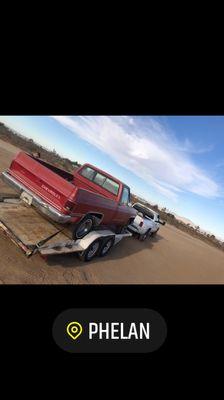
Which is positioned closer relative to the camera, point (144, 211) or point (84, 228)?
point (84, 228)

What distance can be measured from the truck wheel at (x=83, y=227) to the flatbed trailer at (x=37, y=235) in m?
0.13

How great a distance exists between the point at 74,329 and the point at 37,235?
301 cm

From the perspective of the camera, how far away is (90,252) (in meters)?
5.89

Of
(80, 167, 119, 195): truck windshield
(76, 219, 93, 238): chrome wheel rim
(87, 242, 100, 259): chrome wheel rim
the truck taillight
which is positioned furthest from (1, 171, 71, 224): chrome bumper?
(80, 167, 119, 195): truck windshield

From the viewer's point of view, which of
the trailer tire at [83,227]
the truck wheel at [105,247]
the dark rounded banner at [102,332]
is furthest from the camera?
the truck wheel at [105,247]

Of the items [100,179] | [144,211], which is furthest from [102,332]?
[144,211]

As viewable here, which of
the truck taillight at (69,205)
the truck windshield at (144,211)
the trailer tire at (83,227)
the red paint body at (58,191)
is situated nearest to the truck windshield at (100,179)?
the red paint body at (58,191)

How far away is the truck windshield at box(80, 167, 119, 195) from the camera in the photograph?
752cm

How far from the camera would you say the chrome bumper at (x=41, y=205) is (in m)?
5.01

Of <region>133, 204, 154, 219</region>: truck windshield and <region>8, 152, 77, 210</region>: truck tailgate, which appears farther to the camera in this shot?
<region>133, 204, 154, 219</region>: truck windshield

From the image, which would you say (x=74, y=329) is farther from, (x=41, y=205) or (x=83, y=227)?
(x=83, y=227)

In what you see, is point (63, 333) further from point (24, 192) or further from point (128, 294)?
point (24, 192)

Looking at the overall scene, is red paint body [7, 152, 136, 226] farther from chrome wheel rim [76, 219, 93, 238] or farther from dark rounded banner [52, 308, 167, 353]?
dark rounded banner [52, 308, 167, 353]

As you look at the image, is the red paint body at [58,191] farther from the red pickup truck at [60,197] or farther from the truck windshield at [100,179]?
the truck windshield at [100,179]
